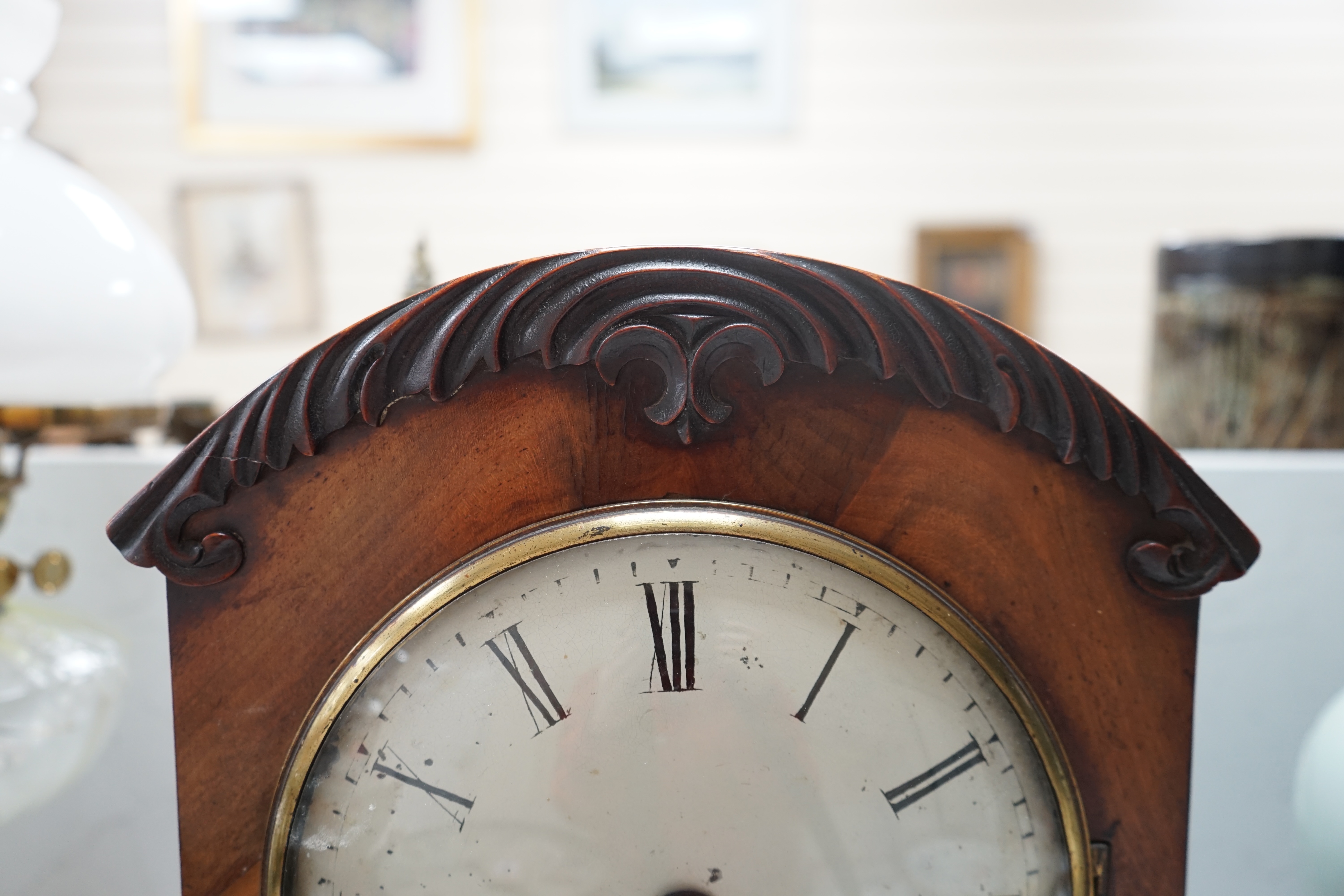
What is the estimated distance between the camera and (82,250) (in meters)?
0.43

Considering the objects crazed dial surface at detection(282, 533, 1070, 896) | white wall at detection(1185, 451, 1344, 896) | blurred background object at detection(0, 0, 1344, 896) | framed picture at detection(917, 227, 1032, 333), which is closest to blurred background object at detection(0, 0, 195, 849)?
crazed dial surface at detection(282, 533, 1070, 896)

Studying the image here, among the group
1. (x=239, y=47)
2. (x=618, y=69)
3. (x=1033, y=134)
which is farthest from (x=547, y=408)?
(x=239, y=47)

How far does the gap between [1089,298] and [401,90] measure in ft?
4.83

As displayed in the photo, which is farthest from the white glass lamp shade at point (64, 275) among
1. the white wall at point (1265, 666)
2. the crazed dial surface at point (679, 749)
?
the white wall at point (1265, 666)

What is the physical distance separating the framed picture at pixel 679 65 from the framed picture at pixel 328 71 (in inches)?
9.2

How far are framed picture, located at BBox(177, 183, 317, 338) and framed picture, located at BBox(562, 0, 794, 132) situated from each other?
0.63 m

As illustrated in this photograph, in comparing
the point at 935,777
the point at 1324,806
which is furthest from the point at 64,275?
the point at 1324,806

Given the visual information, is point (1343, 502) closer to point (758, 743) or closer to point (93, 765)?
point (758, 743)

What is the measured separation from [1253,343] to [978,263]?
1208 mm

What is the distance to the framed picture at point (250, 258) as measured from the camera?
1.73 metres

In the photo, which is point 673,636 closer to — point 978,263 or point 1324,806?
point 1324,806

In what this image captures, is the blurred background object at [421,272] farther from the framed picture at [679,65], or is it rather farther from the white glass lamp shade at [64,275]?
the framed picture at [679,65]

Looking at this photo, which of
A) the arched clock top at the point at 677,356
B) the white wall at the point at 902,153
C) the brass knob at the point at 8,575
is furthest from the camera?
the white wall at the point at 902,153

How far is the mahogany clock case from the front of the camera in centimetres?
35
